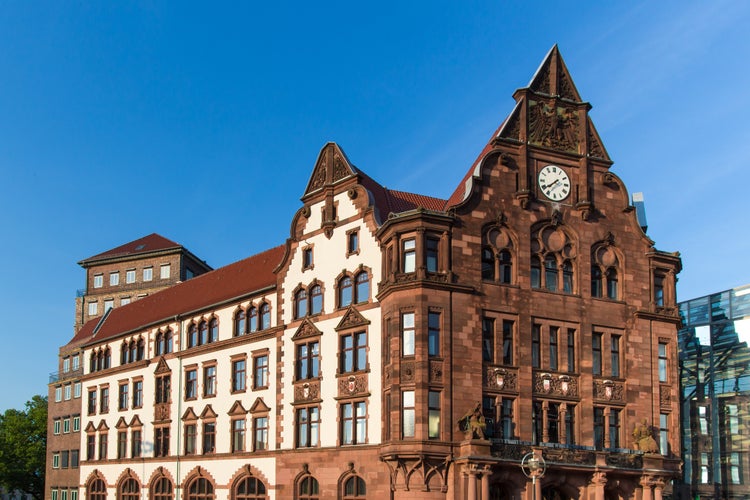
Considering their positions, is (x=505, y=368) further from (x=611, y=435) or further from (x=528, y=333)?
(x=611, y=435)

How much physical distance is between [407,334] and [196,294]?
2457cm

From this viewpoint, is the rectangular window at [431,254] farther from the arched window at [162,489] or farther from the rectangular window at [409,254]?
the arched window at [162,489]

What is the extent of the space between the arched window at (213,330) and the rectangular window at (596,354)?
2297 cm

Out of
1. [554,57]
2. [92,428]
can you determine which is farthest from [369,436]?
[92,428]

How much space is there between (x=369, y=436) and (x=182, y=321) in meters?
21.4

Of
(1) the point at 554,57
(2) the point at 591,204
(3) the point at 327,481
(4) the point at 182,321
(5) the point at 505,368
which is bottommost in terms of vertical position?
(3) the point at 327,481

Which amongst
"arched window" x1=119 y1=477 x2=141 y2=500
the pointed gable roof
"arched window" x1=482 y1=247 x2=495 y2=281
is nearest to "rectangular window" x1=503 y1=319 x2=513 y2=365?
"arched window" x1=482 y1=247 x2=495 y2=281

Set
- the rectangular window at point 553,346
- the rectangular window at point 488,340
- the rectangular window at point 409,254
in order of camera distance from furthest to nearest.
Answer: the rectangular window at point 553,346 → the rectangular window at point 488,340 → the rectangular window at point 409,254

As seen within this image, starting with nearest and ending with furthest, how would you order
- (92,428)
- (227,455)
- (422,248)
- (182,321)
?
1. (422,248)
2. (227,455)
3. (182,321)
4. (92,428)

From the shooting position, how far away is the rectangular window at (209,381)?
5916 cm

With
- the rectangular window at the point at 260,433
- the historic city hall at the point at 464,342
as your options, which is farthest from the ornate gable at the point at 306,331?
the rectangular window at the point at 260,433

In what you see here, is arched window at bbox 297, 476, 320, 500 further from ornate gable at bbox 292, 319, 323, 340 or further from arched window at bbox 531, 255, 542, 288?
arched window at bbox 531, 255, 542, 288

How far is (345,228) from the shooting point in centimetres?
5016

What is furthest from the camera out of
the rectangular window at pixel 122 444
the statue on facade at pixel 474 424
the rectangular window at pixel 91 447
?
the rectangular window at pixel 91 447
